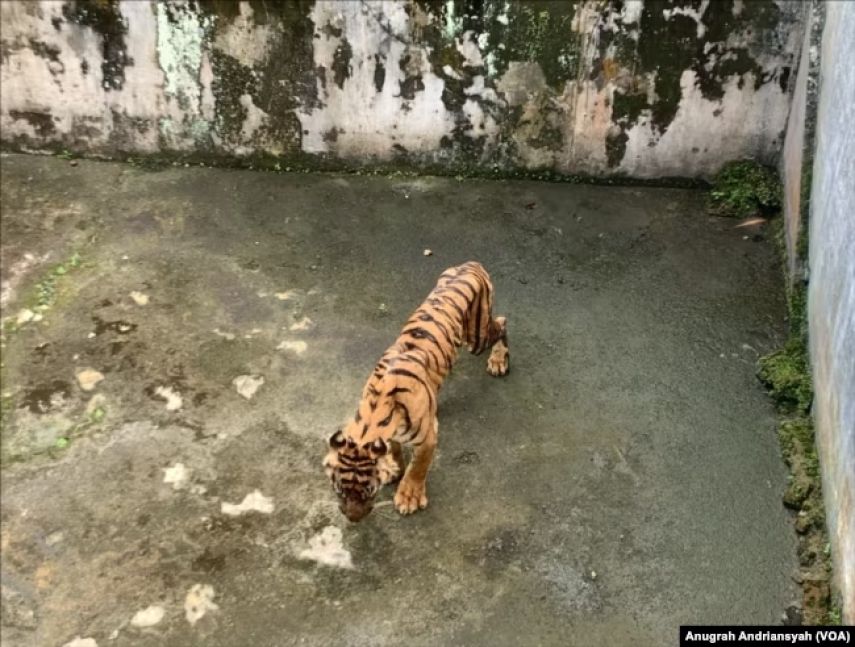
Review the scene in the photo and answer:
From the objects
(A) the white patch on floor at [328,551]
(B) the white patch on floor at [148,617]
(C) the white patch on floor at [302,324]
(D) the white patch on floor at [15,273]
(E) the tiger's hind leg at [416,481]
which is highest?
(D) the white patch on floor at [15,273]

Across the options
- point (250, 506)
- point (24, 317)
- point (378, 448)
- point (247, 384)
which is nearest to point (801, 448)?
point (378, 448)

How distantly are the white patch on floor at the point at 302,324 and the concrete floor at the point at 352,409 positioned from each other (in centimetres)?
2

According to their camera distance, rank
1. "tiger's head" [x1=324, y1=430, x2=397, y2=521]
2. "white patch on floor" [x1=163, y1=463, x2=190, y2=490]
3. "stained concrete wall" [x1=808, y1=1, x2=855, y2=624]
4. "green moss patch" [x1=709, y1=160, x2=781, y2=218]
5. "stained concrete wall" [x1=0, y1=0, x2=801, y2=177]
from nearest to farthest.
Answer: "tiger's head" [x1=324, y1=430, x2=397, y2=521]
"stained concrete wall" [x1=808, y1=1, x2=855, y2=624]
"white patch on floor" [x1=163, y1=463, x2=190, y2=490]
"stained concrete wall" [x1=0, y1=0, x2=801, y2=177]
"green moss patch" [x1=709, y1=160, x2=781, y2=218]

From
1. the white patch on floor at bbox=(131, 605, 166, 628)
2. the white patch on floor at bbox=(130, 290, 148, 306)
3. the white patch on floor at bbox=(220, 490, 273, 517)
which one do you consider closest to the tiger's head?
the white patch on floor at bbox=(220, 490, 273, 517)

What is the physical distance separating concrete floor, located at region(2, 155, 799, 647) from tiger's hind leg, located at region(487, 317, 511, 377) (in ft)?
0.28

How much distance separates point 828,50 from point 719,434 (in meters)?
2.79

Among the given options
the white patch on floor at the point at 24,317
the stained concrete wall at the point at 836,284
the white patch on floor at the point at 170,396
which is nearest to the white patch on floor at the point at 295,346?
the white patch on floor at the point at 170,396

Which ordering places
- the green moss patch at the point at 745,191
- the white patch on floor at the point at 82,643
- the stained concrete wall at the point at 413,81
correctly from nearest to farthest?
1. the white patch on floor at the point at 82,643
2. the stained concrete wall at the point at 413,81
3. the green moss patch at the point at 745,191

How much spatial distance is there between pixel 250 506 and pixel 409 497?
87 cm

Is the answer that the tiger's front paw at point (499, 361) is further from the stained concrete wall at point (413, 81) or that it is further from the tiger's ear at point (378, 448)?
the stained concrete wall at point (413, 81)

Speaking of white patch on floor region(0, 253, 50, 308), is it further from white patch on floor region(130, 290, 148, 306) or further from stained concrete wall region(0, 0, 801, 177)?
stained concrete wall region(0, 0, 801, 177)

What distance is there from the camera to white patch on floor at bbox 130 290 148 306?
5712mm

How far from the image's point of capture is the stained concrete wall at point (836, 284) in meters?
4.00

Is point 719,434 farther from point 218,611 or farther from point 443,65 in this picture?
point 443,65
